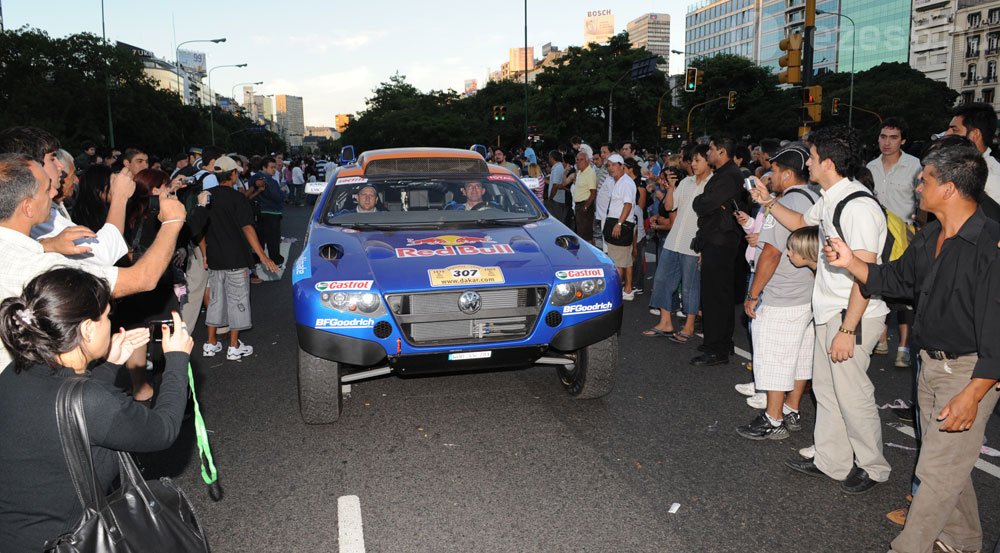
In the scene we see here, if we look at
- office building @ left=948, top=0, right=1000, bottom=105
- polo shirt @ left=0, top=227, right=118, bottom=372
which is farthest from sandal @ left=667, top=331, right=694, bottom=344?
office building @ left=948, top=0, right=1000, bottom=105

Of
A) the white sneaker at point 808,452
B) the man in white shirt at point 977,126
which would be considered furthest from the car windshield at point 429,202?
the man in white shirt at point 977,126

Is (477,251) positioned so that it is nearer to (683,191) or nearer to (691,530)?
(691,530)

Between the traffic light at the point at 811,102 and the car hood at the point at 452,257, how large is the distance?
30.5ft

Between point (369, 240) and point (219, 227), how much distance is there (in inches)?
83.0

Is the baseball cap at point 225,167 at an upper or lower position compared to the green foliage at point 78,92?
lower

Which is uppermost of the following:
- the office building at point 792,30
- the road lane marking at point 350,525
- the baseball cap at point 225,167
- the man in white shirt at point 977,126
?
the office building at point 792,30

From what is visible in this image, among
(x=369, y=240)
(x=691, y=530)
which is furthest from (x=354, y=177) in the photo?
(x=691, y=530)

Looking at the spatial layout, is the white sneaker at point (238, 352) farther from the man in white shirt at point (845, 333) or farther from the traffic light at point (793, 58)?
the traffic light at point (793, 58)

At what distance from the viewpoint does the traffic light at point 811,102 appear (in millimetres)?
12844

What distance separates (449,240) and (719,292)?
8.63 ft

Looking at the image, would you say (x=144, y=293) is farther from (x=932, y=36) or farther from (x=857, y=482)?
(x=932, y=36)

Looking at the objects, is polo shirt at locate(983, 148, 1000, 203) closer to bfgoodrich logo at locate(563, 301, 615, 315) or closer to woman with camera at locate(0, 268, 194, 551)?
bfgoodrich logo at locate(563, 301, 615, 315)

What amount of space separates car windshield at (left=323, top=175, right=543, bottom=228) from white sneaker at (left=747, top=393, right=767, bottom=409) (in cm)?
214

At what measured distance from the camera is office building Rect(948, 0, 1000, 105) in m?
84.3
